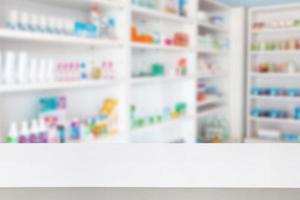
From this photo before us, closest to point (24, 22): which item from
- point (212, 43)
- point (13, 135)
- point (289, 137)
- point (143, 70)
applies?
point (13, 135)


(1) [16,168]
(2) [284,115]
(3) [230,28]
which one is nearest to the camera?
(1) [16,168]

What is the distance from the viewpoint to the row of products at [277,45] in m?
1.57

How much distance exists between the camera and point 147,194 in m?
0.45

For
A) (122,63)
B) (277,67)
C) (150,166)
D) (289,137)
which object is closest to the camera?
(150,166)

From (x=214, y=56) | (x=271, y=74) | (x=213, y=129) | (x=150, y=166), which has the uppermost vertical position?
(x=214, y=56)

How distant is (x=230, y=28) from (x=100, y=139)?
1.26 metres

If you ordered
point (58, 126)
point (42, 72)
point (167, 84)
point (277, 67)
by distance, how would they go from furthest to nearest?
point (167, 84) < point (277, 67) < point (58, 126) < point (42, 72)

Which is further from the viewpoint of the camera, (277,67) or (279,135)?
(279,135)

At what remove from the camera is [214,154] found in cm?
45

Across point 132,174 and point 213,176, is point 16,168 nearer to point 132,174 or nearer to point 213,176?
point 132,174

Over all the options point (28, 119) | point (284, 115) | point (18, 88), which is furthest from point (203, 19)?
point (18, 88)

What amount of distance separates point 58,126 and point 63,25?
1.23ft

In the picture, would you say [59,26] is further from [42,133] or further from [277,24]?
[277,24]

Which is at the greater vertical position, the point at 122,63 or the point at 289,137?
the point at 122,63
